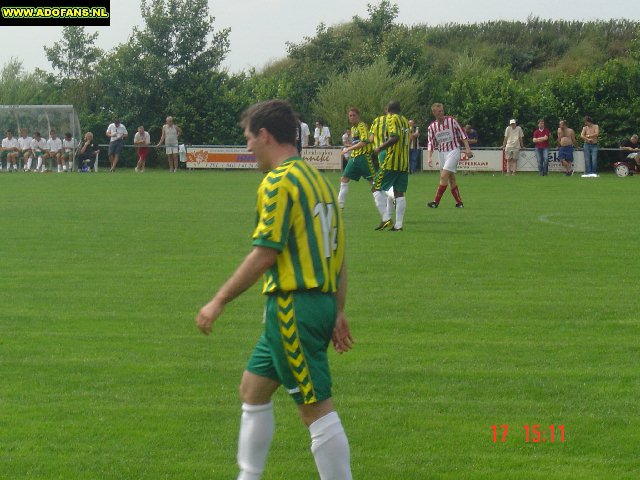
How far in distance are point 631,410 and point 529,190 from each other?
900 inches

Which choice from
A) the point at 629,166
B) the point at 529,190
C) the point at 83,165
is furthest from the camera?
the point at 83,165

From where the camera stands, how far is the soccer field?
19.4 feet

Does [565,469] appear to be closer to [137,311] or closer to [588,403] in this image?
[588,403]

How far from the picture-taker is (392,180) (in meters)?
17.9

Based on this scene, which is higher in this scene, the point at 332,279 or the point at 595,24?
the point at 595,24

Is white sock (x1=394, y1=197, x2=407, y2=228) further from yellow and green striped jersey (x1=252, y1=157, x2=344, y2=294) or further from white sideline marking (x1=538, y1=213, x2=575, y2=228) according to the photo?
yellow and green striped jersey (x1=252, y1=157, x2=344, y2=294)

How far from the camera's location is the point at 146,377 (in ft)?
24.7

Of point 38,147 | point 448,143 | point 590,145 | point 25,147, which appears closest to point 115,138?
point 38,147

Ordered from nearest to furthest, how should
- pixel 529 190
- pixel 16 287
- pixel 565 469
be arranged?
pixel 565 469, pixel 16 287, pixel 529 190

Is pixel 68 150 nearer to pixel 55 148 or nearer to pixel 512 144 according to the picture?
pixel 55 148

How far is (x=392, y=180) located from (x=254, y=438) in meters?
13.0

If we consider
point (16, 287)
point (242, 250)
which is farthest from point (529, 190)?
point (16, 287)
